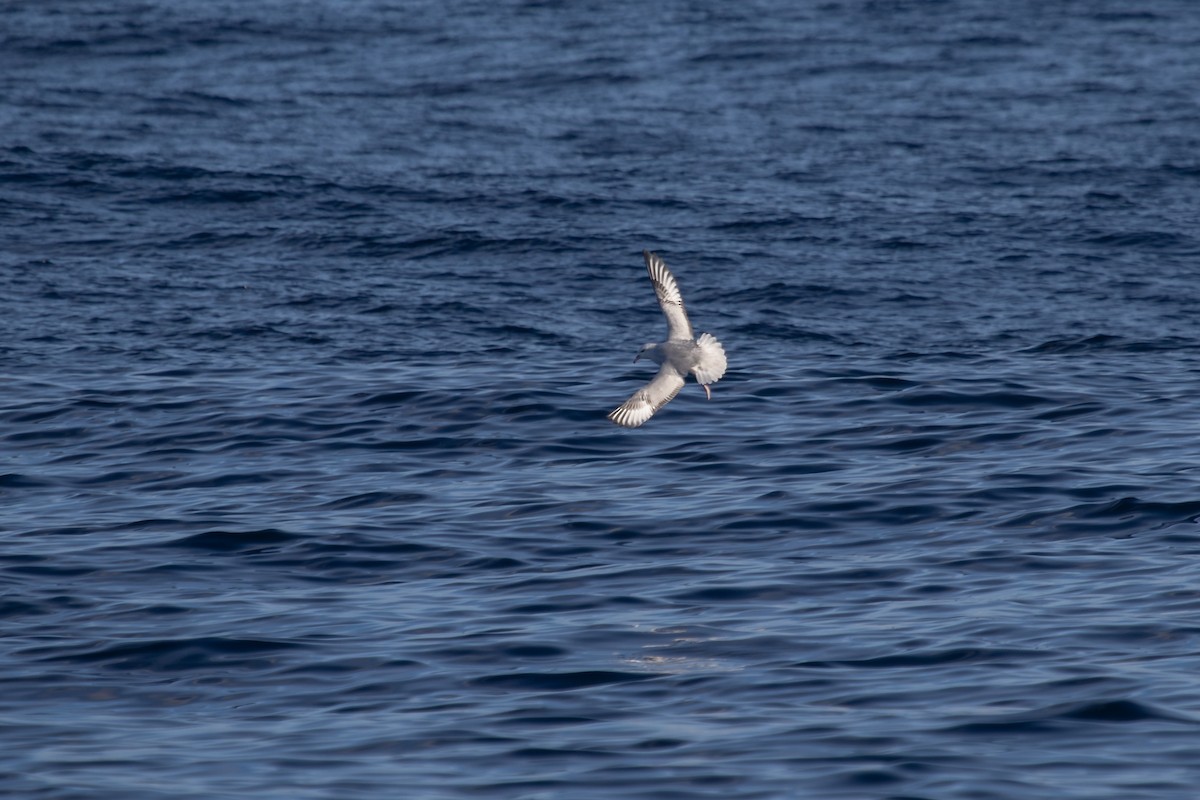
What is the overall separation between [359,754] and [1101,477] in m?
7.88

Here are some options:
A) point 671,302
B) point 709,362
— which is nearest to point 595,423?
point 671,302

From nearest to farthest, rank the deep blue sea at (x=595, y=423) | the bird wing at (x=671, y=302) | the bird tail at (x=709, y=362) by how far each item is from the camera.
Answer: the deep blue sea at (x=595, y=423)
the bird tail at (x=709, y=362)
the bird wing at (x=671, y=302)

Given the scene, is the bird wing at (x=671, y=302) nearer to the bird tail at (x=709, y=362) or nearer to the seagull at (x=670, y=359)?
the seagull at (x=670, y=359)

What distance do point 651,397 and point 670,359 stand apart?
35cm

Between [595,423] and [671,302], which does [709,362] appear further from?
[595,423]

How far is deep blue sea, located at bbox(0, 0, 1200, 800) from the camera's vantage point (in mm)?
10992

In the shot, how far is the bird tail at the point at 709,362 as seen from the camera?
13094mm

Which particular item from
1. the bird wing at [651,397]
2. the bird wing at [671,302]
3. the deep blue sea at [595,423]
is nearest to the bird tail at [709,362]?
Result: the bird wing at [651,397]

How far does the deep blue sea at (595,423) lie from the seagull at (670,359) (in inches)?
55.3

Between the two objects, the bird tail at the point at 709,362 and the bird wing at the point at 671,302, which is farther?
the bird wing at the point at 671,302

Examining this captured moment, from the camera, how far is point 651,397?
526 inches

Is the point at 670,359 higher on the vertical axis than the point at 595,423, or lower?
higher

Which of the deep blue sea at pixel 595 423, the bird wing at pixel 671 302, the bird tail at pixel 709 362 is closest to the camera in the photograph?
the deep blue sea at pixel 595 423

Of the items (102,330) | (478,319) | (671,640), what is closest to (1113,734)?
(671,640)
